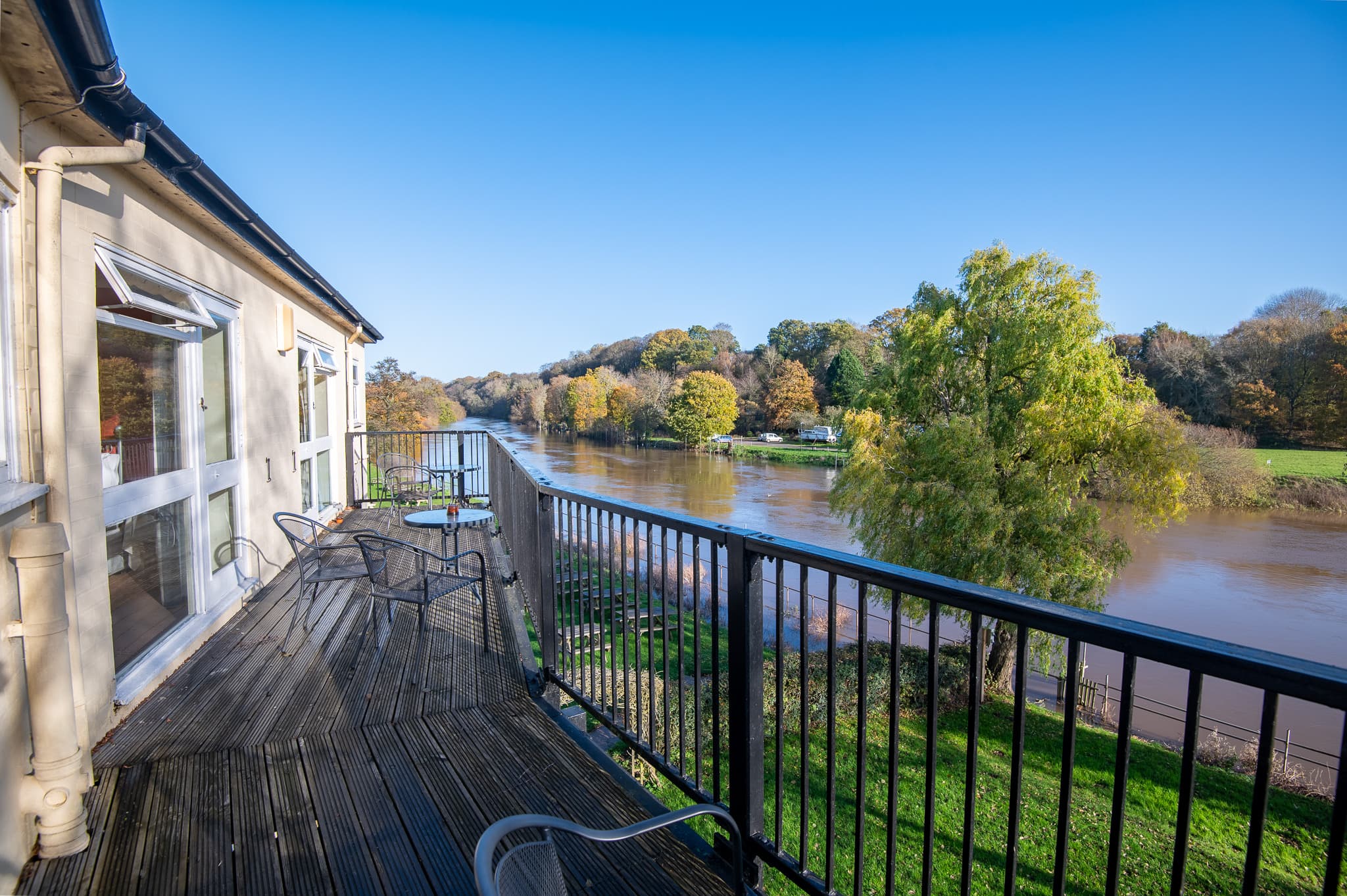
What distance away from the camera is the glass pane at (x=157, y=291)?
3197mm

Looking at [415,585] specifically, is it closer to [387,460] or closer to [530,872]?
[530,872]

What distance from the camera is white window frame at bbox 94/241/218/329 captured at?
2883mm

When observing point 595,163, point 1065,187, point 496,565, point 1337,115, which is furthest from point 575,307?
point 496,565

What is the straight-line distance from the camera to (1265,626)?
13.3 meters

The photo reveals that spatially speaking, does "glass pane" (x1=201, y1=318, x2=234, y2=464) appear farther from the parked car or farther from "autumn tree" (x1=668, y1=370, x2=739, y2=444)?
"autumn tree" (x1=668, y1=370, x2=739, y2=444)

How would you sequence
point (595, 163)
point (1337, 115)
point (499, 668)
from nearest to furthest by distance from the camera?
1. point (499, 668)
2. point (595, 163)
3. point (1337, 115)

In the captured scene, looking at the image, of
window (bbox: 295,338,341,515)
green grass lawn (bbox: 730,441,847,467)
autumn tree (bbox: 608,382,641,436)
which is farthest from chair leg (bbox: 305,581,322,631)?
autumn tree (bbox: 608,382,641,436)

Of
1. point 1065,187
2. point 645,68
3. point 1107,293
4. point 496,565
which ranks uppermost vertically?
point 645,68

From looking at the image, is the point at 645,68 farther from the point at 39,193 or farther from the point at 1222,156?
the point at 39,193

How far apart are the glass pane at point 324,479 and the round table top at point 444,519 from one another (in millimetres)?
3248

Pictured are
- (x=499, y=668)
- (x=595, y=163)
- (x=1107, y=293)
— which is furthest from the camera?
(x=595, y=163)

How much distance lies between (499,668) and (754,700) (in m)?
2.02

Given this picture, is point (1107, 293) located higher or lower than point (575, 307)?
lower

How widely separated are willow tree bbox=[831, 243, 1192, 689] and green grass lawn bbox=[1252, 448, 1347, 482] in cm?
1862
